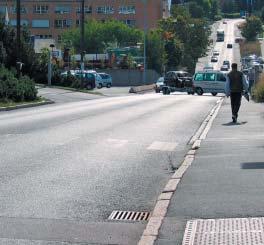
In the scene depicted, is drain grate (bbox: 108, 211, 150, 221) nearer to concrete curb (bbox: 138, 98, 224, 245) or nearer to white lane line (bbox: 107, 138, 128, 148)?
concrete curb (bbox: 138, 98, 224, 245)

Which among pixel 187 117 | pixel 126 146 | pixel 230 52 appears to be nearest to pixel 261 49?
pixel 230 52

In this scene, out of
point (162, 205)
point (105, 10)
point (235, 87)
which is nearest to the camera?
point (162, 205)

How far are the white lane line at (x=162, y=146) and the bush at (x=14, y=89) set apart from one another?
19.0 m

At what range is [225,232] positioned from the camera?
7266 millimetres

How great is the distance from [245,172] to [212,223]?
372 centimetres

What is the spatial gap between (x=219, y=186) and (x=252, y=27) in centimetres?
13665

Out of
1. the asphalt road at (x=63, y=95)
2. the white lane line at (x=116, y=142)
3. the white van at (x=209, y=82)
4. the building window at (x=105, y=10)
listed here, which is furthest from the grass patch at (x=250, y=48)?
the white lane line at (x=116, y=142)

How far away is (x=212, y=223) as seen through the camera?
7699 millimetres

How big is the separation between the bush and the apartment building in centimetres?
9376

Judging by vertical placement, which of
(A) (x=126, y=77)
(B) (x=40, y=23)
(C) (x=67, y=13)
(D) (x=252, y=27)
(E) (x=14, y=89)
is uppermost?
(C) (x=67, y=13)

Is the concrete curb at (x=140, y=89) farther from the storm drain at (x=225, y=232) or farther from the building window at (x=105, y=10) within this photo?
the building window at (x=105, y=10)

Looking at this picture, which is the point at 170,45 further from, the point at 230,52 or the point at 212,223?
the point at 212,223

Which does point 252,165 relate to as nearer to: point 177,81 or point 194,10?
point 177,81

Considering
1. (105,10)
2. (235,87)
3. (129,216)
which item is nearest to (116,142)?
(235,87)
